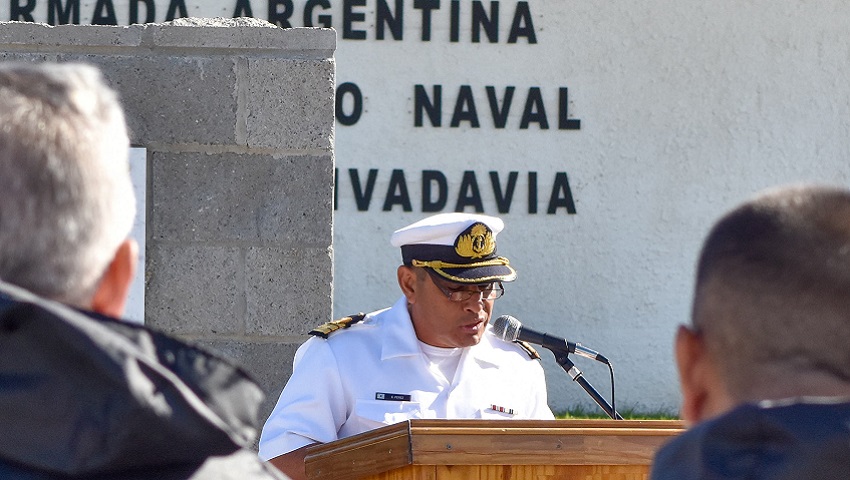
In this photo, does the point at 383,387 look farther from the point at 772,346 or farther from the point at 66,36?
the point at 772,346

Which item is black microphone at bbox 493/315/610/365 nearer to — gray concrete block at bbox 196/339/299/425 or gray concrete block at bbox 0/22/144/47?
gray concrete block at bbox 196/339/299/425

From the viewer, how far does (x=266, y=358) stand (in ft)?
11.7

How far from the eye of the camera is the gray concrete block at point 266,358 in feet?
11.6

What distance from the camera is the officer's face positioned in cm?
347

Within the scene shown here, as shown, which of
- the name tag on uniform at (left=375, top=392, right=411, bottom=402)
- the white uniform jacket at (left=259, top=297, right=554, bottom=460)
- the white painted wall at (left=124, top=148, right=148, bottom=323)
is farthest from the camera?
the white painted wall at (left=124, top=148, right=148, bottom=323)

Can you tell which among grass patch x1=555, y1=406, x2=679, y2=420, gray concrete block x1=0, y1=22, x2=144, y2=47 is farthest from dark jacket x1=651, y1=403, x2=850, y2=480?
grass patch x1=555, y1=406, x2=679, y2=420

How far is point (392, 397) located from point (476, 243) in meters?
0.53

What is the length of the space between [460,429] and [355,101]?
13.4ft

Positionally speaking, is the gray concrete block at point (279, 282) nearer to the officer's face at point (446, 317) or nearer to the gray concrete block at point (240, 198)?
the gray concrete block at point (240, 198)

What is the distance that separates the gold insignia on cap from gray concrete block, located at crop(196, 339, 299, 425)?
1.85 ft

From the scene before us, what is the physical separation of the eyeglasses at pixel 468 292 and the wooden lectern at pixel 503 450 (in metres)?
0.99

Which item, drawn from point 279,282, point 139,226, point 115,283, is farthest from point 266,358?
point 115,283

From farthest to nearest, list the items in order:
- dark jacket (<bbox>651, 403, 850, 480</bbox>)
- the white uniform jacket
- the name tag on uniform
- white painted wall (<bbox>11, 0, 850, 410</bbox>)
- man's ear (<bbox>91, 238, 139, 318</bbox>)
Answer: white painted wall (<bbox>11, 0, 850, 410</bbox>) → the name tag on uniform → the white uniform jacket → man's ear (<bbox>91, 238, 139, 318</bbox>) → dark jacket (<bbox>651, 403, 850, 480</bbox>)

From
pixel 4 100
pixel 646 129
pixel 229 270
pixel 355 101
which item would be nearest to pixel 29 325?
pixel 4 100
